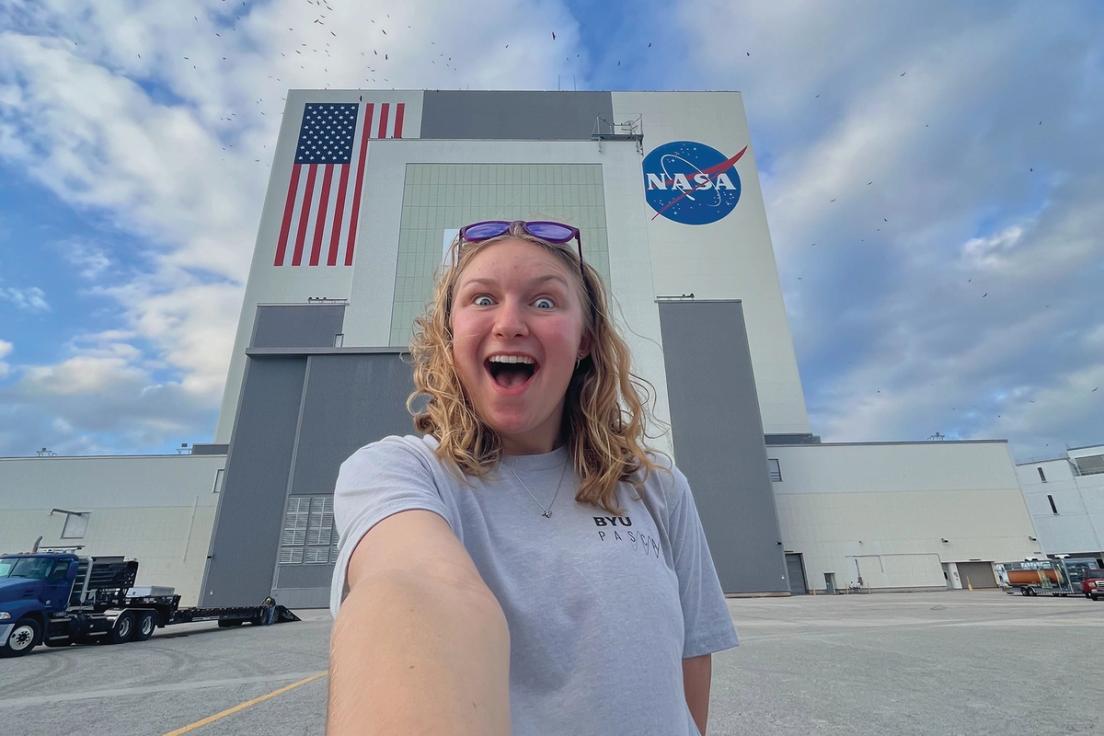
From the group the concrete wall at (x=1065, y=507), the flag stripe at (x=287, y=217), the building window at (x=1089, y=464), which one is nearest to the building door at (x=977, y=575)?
the concrete wall at (x=1065, y=507)

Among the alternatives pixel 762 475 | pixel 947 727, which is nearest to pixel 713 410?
pixel 762 475

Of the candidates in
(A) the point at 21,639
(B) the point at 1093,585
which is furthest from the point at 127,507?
(B) the point at 1093,585

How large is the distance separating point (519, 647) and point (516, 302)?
673mm

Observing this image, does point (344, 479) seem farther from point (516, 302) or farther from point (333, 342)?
point (333, 342)

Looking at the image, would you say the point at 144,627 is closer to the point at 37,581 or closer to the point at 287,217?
the point at 37,581

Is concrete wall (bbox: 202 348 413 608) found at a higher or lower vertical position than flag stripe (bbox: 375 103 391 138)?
lower

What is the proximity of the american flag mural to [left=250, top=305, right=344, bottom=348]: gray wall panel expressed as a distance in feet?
13.1

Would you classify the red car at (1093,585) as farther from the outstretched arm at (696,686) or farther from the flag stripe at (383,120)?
the flag stripe at (383,120)

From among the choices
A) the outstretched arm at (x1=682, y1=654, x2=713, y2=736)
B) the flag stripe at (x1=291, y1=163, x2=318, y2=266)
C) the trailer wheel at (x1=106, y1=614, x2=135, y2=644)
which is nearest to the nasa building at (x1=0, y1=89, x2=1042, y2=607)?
the flag stripe at (x1=291, y1=163, x2=318, y2=266)

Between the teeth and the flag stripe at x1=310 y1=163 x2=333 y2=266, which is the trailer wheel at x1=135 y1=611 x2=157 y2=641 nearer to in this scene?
the teeth

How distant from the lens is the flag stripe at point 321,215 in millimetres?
31500

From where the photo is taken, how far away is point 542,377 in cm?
107

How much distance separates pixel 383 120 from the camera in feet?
117

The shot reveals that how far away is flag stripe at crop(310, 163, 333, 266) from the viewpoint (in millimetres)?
31500
